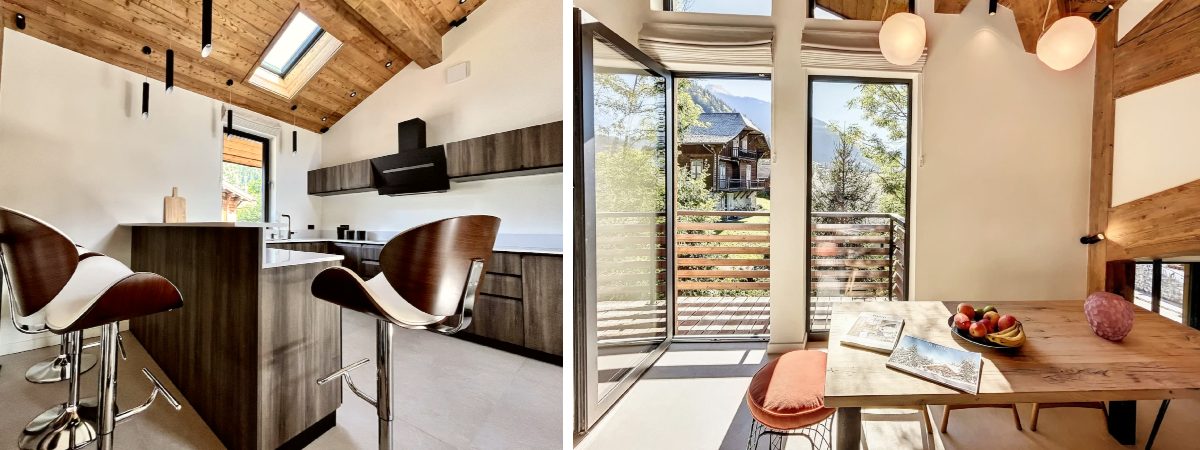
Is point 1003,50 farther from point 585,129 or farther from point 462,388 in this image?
point 462,388

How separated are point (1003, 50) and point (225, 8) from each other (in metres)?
4.26

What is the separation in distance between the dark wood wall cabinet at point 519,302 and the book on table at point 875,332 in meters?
1.55

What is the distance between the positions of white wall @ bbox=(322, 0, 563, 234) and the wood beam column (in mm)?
2694

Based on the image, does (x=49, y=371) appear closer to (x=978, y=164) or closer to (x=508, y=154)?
(x=508, y=154)

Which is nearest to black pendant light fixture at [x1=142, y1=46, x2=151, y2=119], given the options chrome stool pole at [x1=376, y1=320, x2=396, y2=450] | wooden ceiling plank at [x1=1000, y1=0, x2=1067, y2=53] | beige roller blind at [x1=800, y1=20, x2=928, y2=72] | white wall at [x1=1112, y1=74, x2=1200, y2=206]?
chrome stool pole at [x1=376, y1=320, x2=396, y2=450]

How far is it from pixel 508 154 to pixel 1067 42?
283cm

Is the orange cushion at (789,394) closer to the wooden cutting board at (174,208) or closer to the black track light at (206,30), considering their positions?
the wooden cutting board at (174,208)

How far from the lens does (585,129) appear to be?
135cm

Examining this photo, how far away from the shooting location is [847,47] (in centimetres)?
169

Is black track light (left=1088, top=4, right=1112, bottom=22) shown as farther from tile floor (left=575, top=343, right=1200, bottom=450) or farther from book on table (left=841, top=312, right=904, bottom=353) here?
tile floor (left=575, top=343, right=1200, bottom=450)

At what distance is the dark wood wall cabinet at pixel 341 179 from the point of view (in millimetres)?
2520

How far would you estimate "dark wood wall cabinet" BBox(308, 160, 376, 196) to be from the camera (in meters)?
→ 2.52

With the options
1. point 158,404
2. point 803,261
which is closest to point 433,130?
point 158,404

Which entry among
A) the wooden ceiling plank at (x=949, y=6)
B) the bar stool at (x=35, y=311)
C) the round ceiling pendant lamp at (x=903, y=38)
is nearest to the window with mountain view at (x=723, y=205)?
the round ceiling pendant lamp at (x=903, y=38)
